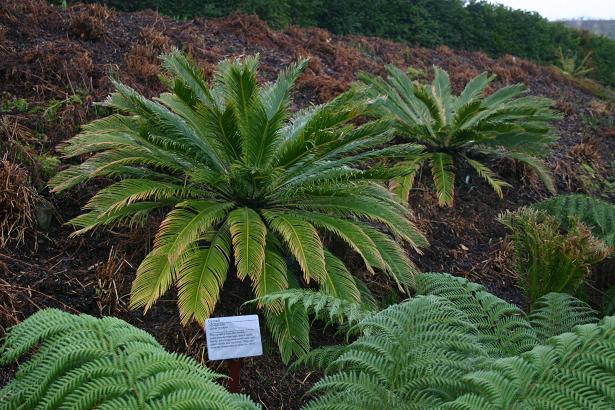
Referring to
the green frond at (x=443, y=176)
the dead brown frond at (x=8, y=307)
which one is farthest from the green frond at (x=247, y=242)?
the green frond at (x=443, y=176)

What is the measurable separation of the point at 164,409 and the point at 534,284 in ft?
9.24

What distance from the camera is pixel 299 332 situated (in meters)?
3.09

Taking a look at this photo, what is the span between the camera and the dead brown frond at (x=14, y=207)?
333 cm

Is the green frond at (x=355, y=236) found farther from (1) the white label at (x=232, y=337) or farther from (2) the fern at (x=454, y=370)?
(1) the white label at (x=232, y=337)

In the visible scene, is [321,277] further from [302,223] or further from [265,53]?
[265,53]

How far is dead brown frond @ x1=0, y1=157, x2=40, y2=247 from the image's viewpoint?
333 centimetres

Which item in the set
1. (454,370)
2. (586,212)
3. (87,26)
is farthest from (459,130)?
(87,26)

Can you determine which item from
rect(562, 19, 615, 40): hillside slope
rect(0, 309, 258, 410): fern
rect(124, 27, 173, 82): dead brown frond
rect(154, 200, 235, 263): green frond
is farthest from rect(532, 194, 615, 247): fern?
rect(562, 19, 615, 40): hillside slope

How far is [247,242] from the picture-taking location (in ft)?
10.3

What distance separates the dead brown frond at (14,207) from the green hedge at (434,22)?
6387 mm

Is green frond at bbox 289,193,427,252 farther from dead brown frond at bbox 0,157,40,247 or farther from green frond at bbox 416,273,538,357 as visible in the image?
dead brown frond at bbox 0,157,40,247

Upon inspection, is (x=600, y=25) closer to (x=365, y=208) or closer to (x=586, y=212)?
(x=586, y=212)

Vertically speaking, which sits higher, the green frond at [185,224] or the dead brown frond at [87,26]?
the dead brown frond at [87,26]

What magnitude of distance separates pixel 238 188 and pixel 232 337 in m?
1.25
